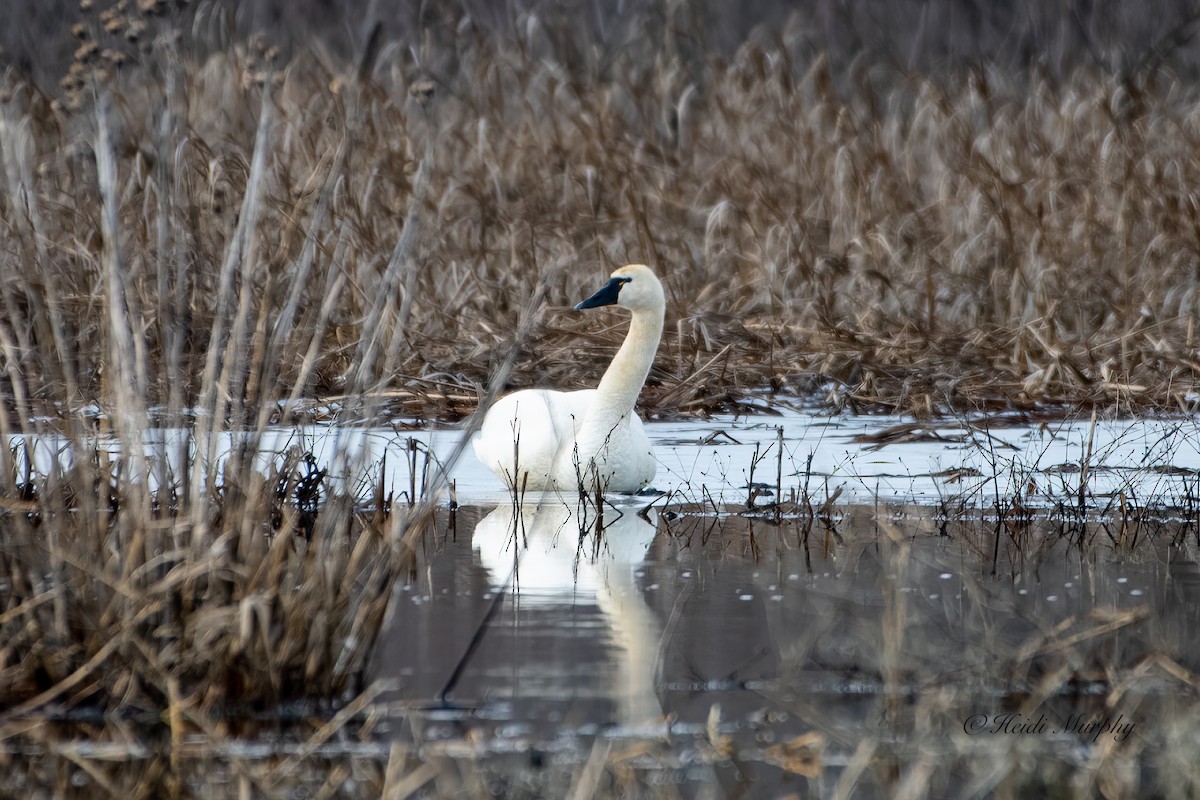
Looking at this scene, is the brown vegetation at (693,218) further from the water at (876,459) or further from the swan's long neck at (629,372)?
the swan's long neck at (629,372)

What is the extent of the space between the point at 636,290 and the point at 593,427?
0.81 meters

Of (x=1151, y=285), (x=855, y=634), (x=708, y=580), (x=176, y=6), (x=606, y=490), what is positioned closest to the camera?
(x=176, y=6)

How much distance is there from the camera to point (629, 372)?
6.18 metres

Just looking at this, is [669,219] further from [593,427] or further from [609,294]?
[593,427]

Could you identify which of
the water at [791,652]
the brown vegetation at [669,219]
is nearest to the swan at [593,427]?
the brown vegetation at [669,219]

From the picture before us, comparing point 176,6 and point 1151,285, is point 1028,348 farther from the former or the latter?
point 176,6

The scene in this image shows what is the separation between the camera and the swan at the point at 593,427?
18.9ft

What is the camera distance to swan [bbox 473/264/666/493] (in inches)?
227

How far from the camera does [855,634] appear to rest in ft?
12.7

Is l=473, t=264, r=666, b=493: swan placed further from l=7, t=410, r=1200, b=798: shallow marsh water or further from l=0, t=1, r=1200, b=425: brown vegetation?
l=0, t=1, r=1200, b=425: brown vegetation

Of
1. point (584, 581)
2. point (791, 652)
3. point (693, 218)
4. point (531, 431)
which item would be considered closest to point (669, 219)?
point (693, 218)

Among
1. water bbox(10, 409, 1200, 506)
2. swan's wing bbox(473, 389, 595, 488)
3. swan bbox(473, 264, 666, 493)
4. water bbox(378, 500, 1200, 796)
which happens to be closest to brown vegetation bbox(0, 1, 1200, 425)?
water bbox(10, 409, 1200, 506)

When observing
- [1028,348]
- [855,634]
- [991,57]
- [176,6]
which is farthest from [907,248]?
[176,6]

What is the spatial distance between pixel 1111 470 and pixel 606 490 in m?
1.69
